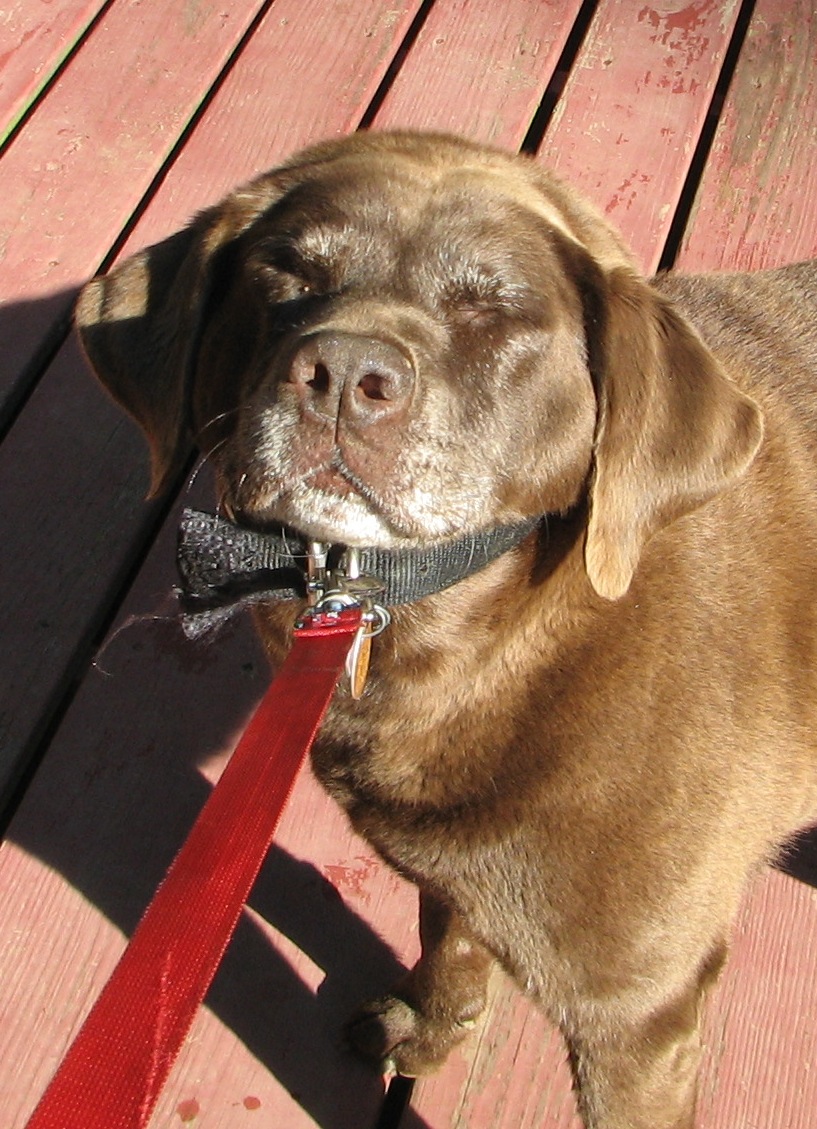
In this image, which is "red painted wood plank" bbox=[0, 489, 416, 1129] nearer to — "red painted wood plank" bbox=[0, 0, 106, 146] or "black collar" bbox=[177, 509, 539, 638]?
"black collar" bbox=[177, 509, 539, 638]

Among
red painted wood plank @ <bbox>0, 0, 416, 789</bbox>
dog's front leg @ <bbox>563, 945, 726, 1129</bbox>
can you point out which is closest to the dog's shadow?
red painted wood plank @ <bbox>0, 0, 416, 789</bbox>

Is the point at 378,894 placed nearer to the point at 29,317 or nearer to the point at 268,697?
the point at 268,697

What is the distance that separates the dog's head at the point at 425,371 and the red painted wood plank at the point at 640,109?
1446 millimetres

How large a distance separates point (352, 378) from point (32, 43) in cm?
265

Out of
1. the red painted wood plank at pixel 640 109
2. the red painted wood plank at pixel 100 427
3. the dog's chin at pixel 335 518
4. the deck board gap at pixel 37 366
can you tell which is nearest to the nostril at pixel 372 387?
the dog's chin at pixel 335 518

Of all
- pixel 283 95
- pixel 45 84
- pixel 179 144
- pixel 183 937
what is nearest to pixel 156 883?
pixel 183 937

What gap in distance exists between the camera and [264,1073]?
2.05 metres

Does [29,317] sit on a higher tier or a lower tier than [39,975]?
higher

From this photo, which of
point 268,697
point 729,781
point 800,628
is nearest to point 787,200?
point 800,628

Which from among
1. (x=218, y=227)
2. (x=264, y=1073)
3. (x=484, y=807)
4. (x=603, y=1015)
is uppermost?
(x=218, y=227)

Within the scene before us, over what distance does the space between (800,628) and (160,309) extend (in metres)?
1.20

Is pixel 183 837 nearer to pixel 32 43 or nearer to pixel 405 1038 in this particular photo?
pixel 405 1038

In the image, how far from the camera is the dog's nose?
1.32 metres

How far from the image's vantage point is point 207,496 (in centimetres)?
273
